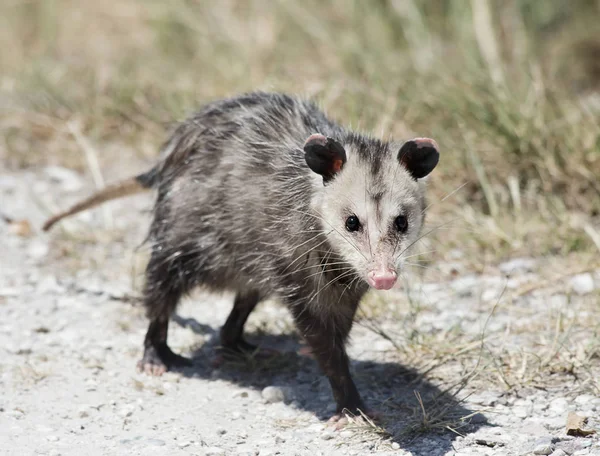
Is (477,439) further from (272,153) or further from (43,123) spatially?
(43,123)

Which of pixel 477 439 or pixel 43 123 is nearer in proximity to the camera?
pixel 477 439

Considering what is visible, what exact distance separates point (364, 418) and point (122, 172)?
10.8 feet

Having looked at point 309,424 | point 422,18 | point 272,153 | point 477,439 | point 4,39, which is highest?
point 422,18

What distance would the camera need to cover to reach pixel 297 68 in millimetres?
6836

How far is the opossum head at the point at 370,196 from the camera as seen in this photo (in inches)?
126

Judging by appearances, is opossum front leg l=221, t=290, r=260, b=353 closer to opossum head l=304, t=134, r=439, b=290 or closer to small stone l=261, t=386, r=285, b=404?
small stone l=261, t=386, r=285, b=404

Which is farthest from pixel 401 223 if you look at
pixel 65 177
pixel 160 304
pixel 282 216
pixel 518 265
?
pixel 65 177

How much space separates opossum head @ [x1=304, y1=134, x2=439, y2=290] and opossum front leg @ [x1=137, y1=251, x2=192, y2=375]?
93 centimetres

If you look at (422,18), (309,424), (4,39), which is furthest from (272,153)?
(4,39)

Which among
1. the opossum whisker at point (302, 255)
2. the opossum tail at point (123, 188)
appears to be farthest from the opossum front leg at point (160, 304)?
the opossum whisker at point (302, 255)

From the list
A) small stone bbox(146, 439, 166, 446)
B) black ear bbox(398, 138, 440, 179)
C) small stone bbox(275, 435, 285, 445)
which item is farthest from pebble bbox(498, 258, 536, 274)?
small stone bbox(146, 439, 166, 446)

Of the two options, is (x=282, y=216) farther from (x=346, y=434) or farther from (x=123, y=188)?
(x=123, y=188)

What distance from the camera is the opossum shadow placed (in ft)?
11.1

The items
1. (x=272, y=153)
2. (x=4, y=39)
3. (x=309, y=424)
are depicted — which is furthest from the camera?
(x=4, y=39)
